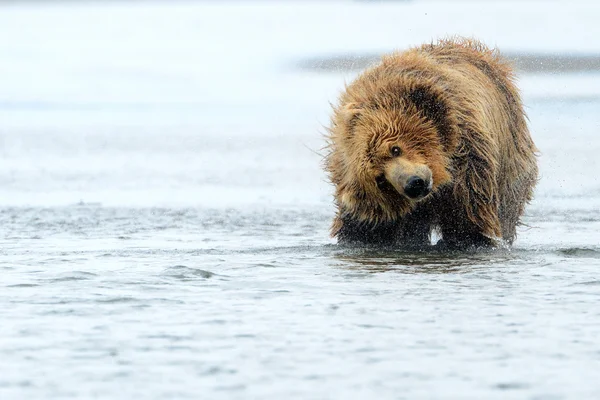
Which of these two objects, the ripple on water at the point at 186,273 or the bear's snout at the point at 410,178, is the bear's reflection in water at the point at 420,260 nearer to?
the bear's snout at the point at 410,178

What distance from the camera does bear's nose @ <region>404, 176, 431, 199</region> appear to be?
7078 millimetres

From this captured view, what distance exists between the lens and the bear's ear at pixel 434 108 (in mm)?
7520

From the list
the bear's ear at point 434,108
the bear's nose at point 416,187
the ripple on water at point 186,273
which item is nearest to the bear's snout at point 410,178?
the bear's nose at point 416,187

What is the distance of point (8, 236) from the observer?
9344 millimetres

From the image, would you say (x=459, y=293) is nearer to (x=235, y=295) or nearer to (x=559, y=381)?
(x=235, y=295)

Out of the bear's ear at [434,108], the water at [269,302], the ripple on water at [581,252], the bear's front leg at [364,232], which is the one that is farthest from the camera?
the bear's front leg at [364,232]

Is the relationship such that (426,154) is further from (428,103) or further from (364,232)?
(364,232)

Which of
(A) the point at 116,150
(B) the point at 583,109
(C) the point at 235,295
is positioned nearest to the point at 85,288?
(C) the point at 235,295

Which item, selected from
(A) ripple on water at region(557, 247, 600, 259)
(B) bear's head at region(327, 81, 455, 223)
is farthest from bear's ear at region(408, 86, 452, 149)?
(A) ripple on water at region(557, 247, 600, 259)

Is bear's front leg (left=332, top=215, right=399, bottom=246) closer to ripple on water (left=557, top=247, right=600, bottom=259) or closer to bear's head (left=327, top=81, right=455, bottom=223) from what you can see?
bear's head (left=327, top=81, right=455, bottom=223)

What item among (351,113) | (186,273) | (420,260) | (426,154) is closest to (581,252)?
(420,260)

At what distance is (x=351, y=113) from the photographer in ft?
24.9

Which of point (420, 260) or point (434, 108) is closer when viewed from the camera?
point (434, 108)

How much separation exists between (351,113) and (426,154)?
56 cm
